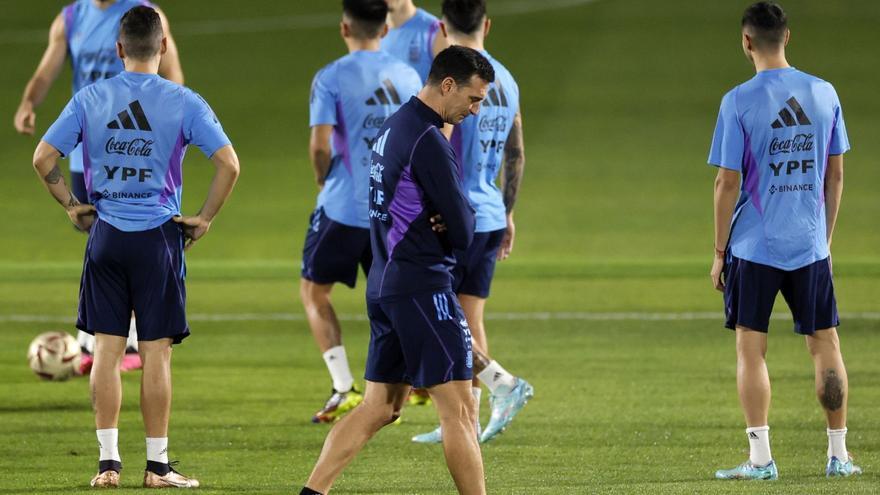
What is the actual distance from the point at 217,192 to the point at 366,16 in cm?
227

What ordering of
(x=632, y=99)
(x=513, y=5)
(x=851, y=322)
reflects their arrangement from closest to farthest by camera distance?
(x=851, y=322)
(x=632, y=99)
(x=513, y=5)

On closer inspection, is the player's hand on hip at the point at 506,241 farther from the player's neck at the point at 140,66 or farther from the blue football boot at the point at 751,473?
the player's neck at the point at 140,66

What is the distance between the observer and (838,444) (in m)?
8.65

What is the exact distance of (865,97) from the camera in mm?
30781

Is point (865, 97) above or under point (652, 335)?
above

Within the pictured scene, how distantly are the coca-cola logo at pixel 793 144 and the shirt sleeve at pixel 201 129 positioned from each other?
2.61 metres

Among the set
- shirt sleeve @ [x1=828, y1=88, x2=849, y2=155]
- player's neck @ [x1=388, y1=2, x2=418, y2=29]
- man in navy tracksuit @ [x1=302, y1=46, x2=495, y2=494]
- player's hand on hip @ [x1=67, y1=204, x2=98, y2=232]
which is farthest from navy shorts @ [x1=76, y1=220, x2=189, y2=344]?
player's neck @ [x1=388, y1=2, x2=418, y2=29]

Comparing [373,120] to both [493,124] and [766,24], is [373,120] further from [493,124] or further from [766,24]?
[766,24]

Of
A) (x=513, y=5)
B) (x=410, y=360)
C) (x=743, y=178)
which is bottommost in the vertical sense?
(x=410, y=360)

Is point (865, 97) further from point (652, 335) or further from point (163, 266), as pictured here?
point (163, 266)

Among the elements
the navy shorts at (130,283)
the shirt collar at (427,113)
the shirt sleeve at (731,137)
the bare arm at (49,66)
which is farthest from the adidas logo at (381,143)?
the bare arm at (49,66)

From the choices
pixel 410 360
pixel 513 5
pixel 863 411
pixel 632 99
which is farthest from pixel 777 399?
pixel 513 5

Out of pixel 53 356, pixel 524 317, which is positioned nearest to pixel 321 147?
pixel 53 356

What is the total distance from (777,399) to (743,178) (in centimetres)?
276
